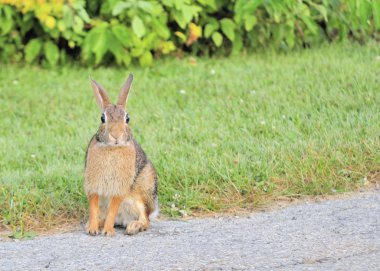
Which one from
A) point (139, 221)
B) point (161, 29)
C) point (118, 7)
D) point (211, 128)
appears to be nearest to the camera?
point (139, 221)

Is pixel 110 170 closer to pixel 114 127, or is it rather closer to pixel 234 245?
pixel 114 127

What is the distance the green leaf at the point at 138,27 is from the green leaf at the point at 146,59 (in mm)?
537

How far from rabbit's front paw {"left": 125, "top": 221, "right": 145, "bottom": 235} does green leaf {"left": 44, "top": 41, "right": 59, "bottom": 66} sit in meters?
3.88

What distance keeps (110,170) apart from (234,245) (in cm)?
87

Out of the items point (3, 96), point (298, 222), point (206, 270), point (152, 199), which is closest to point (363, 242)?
point (298, 222)

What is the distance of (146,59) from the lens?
8.88 meters

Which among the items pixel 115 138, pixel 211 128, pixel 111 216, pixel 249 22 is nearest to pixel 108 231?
pixel 111 216

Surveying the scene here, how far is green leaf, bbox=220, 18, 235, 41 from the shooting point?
901 centimetres

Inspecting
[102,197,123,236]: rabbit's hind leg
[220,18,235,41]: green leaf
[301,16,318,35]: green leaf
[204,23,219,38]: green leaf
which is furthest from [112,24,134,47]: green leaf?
[102,197,123,236]: rabbit's hind leg

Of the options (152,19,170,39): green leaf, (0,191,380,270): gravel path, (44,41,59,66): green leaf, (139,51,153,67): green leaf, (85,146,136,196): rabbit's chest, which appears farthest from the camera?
(44,41,59,66): green leaf

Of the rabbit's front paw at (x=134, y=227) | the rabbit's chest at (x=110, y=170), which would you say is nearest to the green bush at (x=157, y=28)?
the rabbit's chest at (x=110, y=170)

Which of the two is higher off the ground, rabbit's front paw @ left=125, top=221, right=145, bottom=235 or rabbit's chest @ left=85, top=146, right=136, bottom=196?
rabbit's chest @ left=85, top=146, right=136, bottom=196

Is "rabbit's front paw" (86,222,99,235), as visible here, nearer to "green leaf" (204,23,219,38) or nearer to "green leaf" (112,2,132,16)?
"green leaf" (112,2,132,16)

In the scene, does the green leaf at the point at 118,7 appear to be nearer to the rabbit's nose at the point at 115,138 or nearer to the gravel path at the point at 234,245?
the gravel path at the point at 234,245
